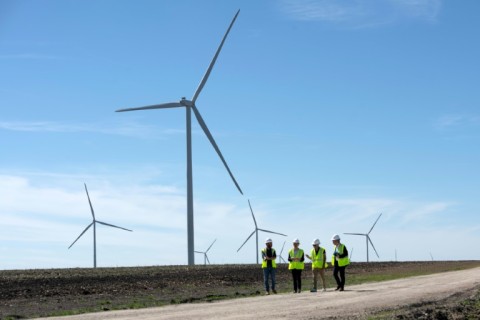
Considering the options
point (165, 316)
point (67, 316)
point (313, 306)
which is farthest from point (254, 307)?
point (67, 316)

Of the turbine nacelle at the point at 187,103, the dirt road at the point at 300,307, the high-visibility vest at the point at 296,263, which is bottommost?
the dirt road at the point at 300,307

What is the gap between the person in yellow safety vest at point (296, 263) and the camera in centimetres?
3344

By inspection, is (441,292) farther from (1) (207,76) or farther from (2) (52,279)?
(1) (207,76)

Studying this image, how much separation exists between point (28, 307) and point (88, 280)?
11.2 metres

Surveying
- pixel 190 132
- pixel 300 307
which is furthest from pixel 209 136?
pixel 300 307

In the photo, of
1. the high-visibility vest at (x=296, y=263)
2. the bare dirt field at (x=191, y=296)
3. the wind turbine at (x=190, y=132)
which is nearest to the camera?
the bare dirt field at (x=191, y=296)

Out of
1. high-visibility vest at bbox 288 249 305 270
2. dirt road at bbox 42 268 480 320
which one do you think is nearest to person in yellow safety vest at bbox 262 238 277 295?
high-visibility vest at bbox 288 249 305 270

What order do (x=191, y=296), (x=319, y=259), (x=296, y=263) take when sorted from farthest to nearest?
(x=319, y=259) → (x=296, y=263) → (x=191, y=296)

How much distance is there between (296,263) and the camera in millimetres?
33625

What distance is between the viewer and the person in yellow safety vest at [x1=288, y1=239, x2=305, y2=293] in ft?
110

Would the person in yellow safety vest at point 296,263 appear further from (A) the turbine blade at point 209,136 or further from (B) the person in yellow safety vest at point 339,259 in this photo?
(A) the turbine blade at point 209,136

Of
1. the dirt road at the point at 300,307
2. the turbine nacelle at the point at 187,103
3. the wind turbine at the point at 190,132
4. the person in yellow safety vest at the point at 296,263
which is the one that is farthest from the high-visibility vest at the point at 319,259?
the turbine nacelle at the point at 187,103

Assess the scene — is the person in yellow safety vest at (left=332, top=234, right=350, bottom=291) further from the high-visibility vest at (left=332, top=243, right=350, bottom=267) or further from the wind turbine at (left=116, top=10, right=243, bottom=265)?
the wind turbine at (left=116, top=10, right=243, bottom=265)

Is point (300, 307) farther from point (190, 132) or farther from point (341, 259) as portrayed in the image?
point (190, 132)
